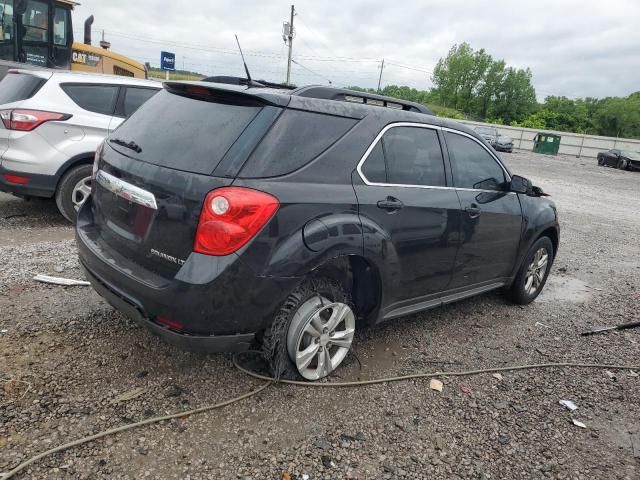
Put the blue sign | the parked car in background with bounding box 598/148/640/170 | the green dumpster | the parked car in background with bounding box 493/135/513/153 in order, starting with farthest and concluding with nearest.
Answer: the green dumpster, the parked car in background with bounding box 493/135/513/153, the parked car in background with bounding box 598/148/640/170, the blue sign

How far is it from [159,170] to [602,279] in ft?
19.0

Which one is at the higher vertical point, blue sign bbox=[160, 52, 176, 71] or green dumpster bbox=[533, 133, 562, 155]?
blue sign bbox=[160, 52, 176, 71]

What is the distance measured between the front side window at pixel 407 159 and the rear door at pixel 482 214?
215 mm

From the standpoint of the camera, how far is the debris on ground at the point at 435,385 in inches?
130

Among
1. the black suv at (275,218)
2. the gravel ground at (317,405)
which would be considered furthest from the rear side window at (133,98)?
the black suv at (275,218)

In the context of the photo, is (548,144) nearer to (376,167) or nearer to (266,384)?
(376,167)

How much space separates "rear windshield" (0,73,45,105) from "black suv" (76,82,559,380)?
2.97 metres

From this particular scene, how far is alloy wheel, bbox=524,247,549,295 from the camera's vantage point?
16.2ft

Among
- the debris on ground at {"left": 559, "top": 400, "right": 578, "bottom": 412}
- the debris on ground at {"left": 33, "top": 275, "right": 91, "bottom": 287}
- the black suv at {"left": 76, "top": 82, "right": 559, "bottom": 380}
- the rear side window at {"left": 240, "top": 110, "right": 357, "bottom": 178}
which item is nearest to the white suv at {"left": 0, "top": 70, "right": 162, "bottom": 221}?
the debris on ground at {"left": 33, "top": 275, "right": 91, "bottom": 287}

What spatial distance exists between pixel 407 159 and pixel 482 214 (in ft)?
3.09

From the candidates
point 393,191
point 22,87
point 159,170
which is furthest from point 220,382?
point 22,87

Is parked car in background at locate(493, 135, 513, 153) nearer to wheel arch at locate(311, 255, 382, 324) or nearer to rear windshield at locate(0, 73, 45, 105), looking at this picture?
rear windshield at locate(0, 73, 45, 105)

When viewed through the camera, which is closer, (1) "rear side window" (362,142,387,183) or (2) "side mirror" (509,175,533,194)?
(1) "rear side window" (362,142,387,183)

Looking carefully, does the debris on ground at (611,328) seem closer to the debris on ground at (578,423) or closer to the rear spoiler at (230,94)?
the debris on ground at (578,423)
